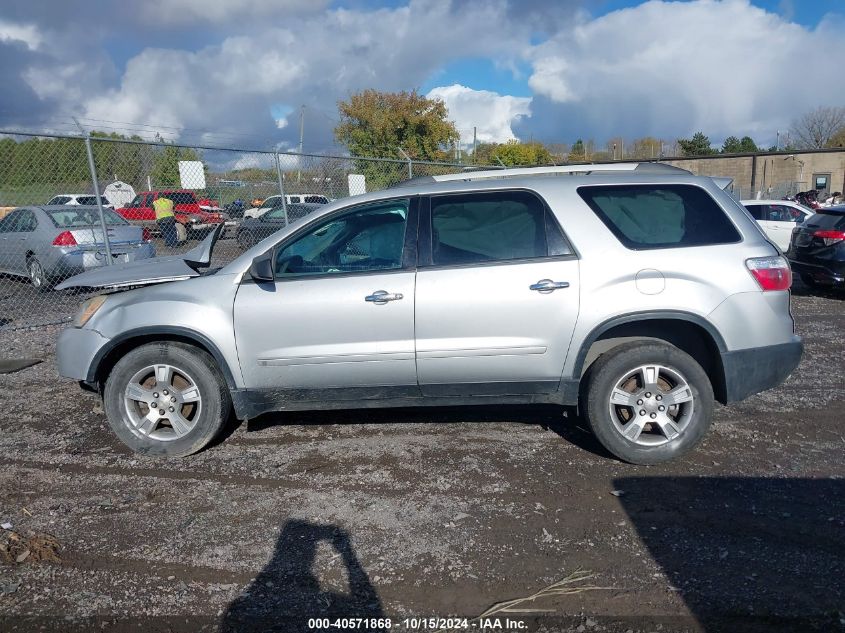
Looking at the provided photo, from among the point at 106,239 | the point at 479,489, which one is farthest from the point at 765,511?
the point at 106,239

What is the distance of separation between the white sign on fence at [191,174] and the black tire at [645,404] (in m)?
7.63

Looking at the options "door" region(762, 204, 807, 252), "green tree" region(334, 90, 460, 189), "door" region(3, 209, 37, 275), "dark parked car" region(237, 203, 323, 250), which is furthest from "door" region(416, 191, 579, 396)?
"green tree" region(334, 90, 460, 189)

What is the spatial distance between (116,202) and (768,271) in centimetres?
901

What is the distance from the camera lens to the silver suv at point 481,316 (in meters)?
4.35

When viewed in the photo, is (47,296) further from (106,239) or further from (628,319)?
(628,319)

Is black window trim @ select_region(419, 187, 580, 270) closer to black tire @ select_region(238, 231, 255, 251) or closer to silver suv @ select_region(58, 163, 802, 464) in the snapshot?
silver suv @ select_region(58, 163, 802, 464)

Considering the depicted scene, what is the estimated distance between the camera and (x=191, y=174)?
10133 millimetres

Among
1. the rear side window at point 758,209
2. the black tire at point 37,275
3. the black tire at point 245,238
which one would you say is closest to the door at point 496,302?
the black tire at point 245,238

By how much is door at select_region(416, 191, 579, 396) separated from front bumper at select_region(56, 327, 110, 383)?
227 centimetres

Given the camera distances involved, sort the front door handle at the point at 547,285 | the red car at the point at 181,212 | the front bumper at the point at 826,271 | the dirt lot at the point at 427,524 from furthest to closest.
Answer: the red car at the point at 181,212 → the front bumper at the point at 826,271 → the front door handle at the point at 547,285 → the dirt lot at the point at 427,524

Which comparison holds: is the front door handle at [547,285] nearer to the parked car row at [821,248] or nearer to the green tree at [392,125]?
the parked car row at [821,248]

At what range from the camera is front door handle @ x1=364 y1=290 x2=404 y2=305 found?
438 cm

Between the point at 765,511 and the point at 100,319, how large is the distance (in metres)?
4.43

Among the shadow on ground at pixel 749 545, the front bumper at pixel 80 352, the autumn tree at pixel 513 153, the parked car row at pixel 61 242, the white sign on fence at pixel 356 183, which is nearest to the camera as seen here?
the shadow on ground at pixel 749 545
